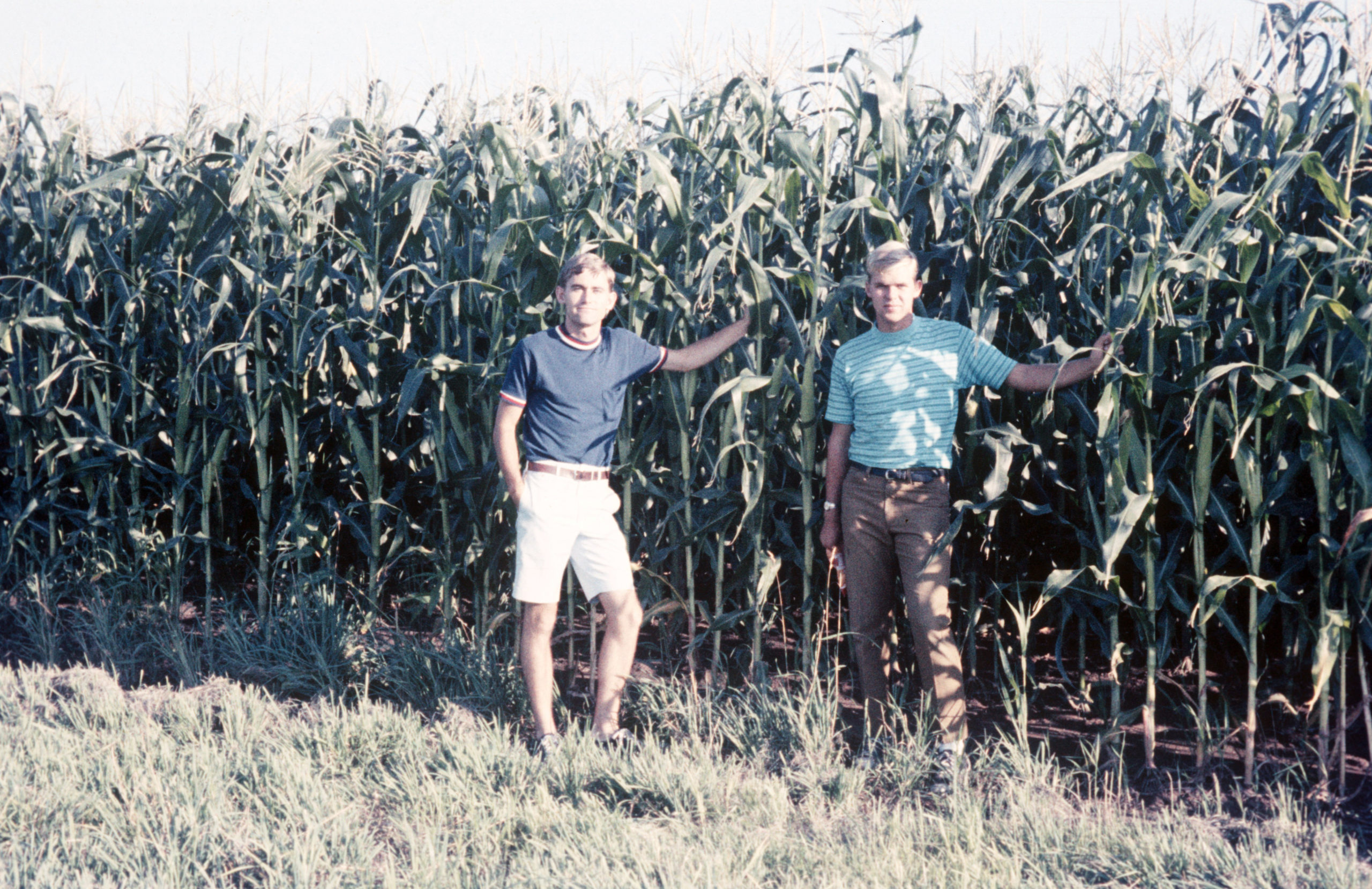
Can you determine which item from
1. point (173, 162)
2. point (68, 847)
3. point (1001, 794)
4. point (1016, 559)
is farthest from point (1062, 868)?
point (173, 162)

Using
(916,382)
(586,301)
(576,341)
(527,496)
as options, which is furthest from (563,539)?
(916,382)

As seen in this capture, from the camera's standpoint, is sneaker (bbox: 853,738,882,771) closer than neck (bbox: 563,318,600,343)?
Yes

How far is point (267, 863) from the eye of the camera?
284 centimetres

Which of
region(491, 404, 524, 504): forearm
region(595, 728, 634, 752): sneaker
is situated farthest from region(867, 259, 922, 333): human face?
region(595, 728, 634, 752): sneaker

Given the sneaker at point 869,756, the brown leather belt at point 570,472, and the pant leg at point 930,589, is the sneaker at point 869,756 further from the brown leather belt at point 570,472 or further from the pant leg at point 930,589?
the brown leather belt at point 570,472

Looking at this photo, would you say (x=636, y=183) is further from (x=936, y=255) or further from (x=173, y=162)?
(x=173, y=162)

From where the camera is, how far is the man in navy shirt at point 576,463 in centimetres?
376

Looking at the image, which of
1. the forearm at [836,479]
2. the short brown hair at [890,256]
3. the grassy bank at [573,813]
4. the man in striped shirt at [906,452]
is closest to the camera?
the grassy bank at [573,813]

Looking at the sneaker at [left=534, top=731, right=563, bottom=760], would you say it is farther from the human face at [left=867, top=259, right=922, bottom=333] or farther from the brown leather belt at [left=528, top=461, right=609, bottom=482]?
the human face at [left=867, top=259, right=922, bottom=333]

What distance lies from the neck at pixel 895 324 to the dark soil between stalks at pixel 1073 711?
134 centimetres

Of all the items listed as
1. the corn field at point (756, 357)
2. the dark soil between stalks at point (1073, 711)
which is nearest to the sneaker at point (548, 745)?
the dark soil between stalks at point (1073, 711)

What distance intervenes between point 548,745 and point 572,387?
4.48 ft

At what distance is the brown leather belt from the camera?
380 centimetres

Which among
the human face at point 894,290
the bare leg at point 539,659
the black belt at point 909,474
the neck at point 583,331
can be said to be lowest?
the bare leg at point 539,659
